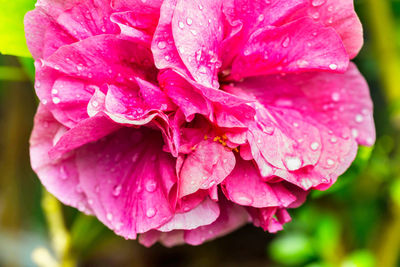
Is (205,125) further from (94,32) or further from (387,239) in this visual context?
(387,239)

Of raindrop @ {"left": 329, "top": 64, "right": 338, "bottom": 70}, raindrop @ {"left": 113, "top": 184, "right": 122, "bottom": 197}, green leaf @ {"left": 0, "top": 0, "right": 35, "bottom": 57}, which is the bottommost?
raindrop @ {"left": 113, "top": 184, "right": 122, "bottom": 197}

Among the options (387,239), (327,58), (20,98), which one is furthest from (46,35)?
(387,239)

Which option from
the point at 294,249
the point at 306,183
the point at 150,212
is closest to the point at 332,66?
the point at 306,183

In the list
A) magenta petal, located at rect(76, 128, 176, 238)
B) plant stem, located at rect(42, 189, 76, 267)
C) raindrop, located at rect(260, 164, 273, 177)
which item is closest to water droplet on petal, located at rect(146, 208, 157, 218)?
magenta petal, located at rect(76, 128, 176, 238)

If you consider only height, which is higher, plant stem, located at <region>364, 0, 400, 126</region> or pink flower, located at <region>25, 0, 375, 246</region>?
pink flower, located at <region>25, 0, 375, 246</region>

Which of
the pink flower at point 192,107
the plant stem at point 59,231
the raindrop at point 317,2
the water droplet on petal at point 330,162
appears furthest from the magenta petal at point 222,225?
the plant stem at point 59,231

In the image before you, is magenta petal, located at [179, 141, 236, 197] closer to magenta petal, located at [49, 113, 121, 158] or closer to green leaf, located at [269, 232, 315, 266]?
magenta petal, located at [49, 113, 121, 158]

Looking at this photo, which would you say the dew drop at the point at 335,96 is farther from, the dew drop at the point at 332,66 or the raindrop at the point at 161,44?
the raindrop at the point at 161,44
